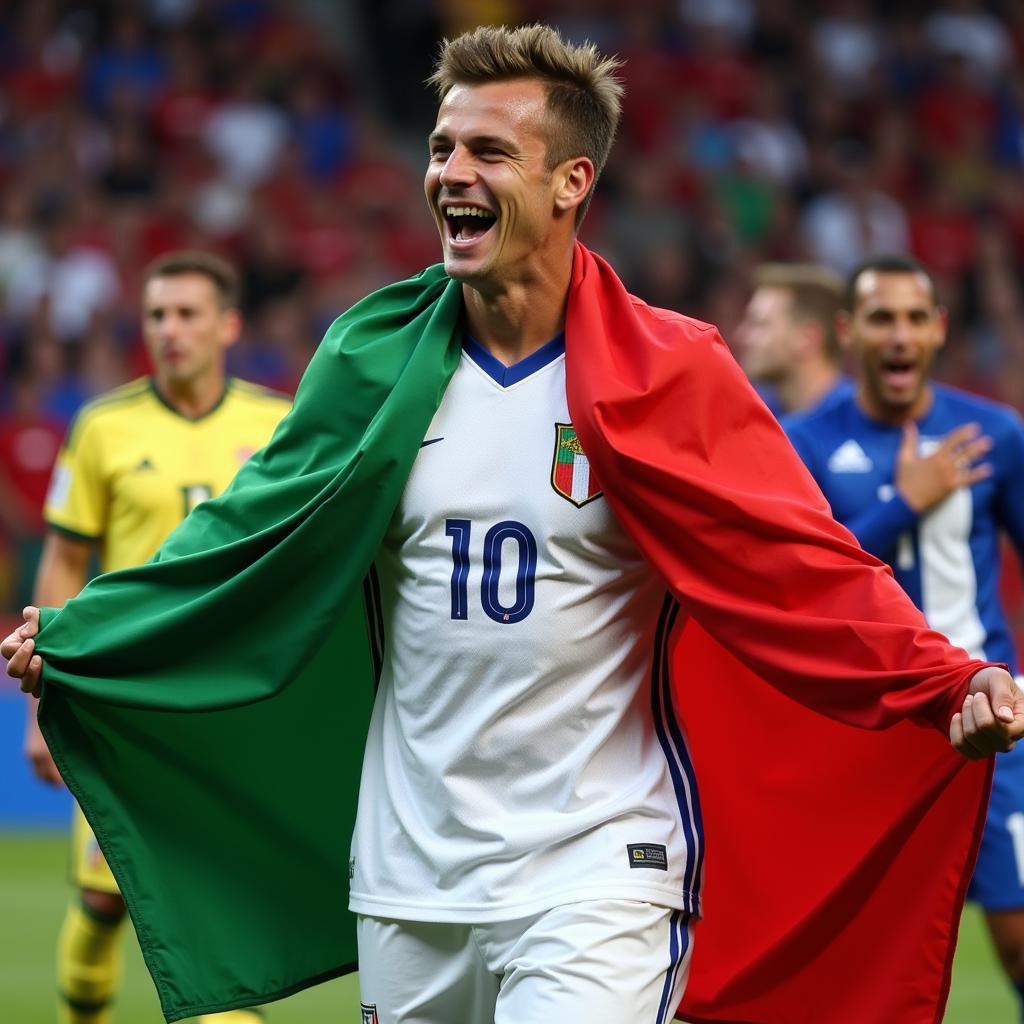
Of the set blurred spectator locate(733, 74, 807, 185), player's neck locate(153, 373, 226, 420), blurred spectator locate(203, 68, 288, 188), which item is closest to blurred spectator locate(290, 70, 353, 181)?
blurred spectator locate(203, 68, 288, 188)

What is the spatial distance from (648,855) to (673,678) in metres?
0.56

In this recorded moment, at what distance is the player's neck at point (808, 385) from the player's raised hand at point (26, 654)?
5.58m

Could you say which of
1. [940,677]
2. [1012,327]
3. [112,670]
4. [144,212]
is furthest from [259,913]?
[1012,327]

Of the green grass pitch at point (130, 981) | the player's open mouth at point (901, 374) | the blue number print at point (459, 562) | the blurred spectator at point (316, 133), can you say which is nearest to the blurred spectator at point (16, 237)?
the blurred spectator at point (316, 133)

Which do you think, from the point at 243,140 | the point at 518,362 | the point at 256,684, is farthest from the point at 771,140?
the point at 256,684

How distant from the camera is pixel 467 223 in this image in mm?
3963

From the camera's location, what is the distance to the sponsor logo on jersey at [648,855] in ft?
12.5

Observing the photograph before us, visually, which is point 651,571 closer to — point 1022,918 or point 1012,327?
point 1022,918

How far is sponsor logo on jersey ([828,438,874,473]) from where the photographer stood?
21.3ft

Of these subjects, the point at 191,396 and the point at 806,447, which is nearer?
the point at 806,447

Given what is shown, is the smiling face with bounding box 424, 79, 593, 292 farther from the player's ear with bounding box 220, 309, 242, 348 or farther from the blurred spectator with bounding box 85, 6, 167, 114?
the blurred spectator with bounding box 85, 6, 167, 114

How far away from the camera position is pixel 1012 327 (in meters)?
15.7

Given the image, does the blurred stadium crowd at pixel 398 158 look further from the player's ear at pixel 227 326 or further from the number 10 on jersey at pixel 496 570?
the number 10 on jersey at pixel 496 570

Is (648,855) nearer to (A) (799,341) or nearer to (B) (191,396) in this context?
(B) (191,396)
